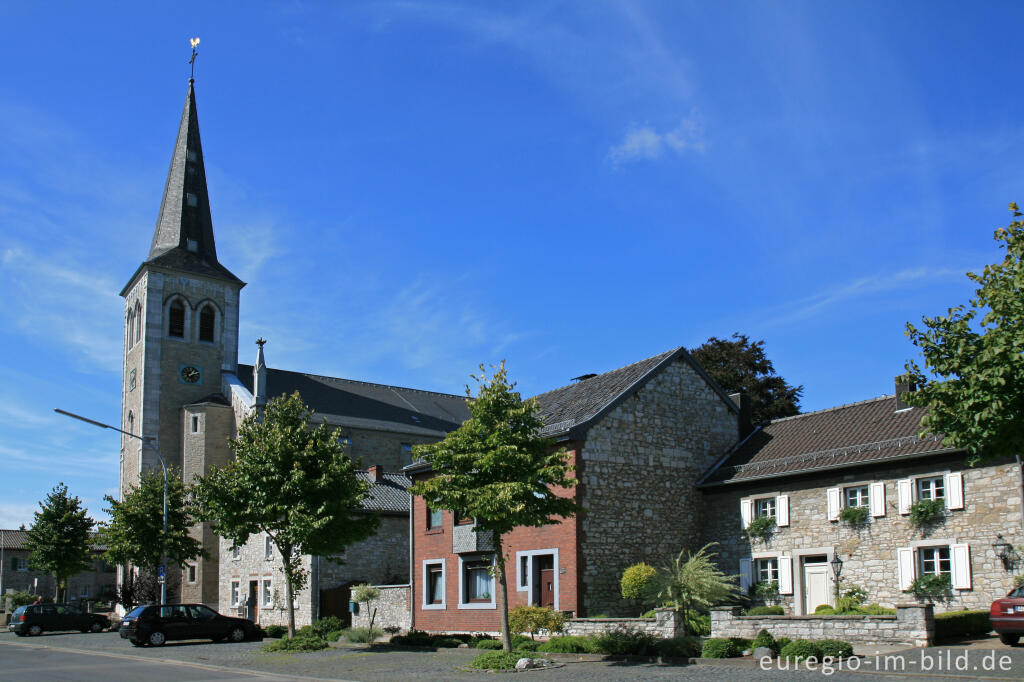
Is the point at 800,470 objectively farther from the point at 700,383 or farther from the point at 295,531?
the point at 295,531

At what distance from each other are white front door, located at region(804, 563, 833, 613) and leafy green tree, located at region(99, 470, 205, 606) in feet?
91.7

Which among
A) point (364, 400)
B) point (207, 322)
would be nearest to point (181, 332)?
point (207, 322)

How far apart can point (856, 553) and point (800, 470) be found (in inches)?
108

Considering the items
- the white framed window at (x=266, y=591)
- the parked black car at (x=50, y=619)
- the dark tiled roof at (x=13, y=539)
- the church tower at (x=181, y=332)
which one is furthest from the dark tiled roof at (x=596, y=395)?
the dark tiled roof at (x=13, y=539)

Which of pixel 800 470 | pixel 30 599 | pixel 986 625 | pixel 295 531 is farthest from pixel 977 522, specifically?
pixel 30 599

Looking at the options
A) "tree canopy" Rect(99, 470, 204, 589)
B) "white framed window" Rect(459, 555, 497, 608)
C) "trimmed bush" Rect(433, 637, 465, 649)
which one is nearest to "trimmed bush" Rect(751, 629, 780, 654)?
"trimmed bush" Rect(433, 637, 465, 649)

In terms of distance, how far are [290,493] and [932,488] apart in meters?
17.5

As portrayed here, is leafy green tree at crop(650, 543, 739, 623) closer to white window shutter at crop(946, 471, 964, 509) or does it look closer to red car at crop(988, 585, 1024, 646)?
white window shutter at crop(946, 471, 964, 509)

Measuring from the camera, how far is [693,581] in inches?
923

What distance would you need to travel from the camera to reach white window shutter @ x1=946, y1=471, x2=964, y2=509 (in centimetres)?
2328

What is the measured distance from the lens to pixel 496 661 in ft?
63.4

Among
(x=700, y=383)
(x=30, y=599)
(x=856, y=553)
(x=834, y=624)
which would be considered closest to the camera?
(x=834, y=624)

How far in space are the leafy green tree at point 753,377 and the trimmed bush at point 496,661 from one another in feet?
87.0

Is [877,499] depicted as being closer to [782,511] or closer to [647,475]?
[782,511]
